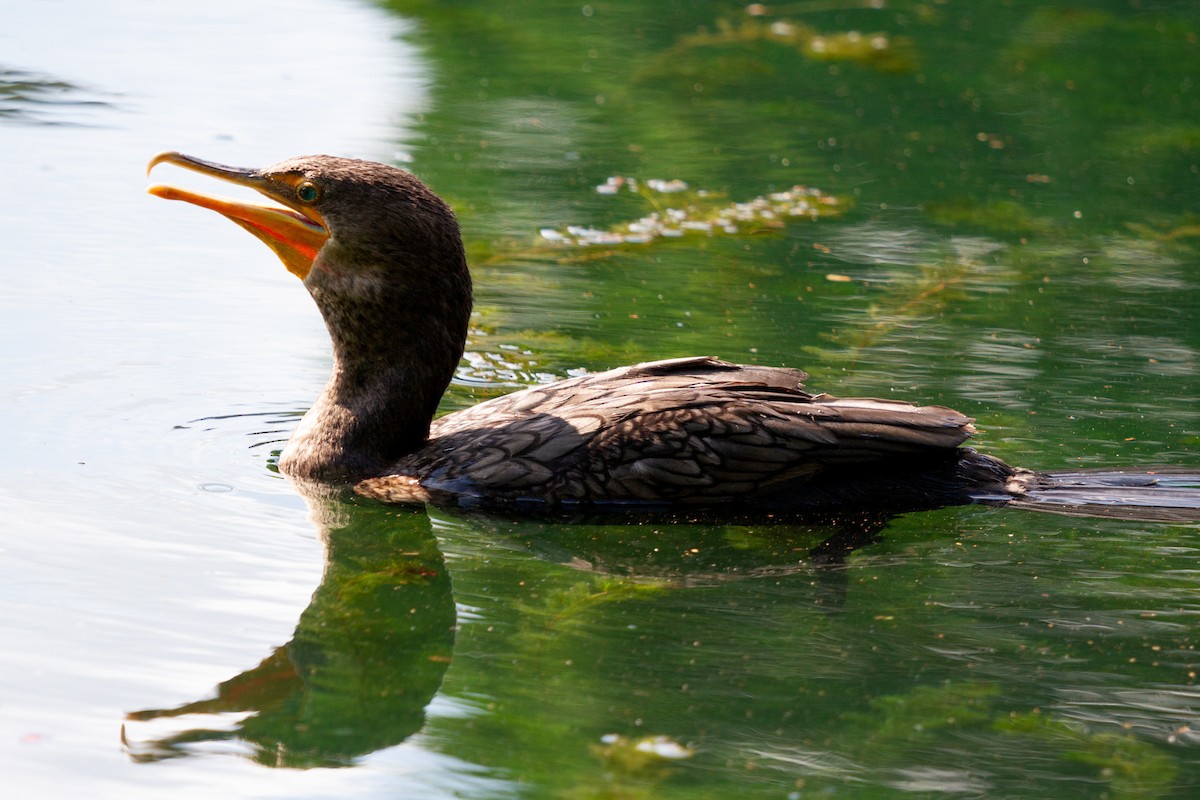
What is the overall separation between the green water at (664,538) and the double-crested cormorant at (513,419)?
0.16 meters

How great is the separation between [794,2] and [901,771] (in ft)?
34.9

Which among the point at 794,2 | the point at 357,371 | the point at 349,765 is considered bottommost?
the point at 349,765

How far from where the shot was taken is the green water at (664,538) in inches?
166

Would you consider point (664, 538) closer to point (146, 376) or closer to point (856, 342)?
point (856, 342)

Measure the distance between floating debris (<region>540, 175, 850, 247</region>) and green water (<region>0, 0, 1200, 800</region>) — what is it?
76mm

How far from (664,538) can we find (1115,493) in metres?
1.62

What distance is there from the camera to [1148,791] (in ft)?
13.4

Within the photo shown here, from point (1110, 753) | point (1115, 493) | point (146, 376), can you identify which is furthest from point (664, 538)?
point (146, 376)

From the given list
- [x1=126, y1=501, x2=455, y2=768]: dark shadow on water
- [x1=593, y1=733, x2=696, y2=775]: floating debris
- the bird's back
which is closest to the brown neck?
the bird's back

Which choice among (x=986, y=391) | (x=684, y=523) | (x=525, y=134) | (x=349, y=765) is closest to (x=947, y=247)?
(x=986, y=391)

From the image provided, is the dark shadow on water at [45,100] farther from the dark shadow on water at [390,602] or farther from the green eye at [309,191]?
the dark shadow on water at [390,602]

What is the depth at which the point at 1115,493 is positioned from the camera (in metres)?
5.76

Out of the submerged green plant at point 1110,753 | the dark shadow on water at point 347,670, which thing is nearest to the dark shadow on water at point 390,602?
the dark shadow on water at point 347,670

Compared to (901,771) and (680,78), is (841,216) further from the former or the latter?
(901,771)
